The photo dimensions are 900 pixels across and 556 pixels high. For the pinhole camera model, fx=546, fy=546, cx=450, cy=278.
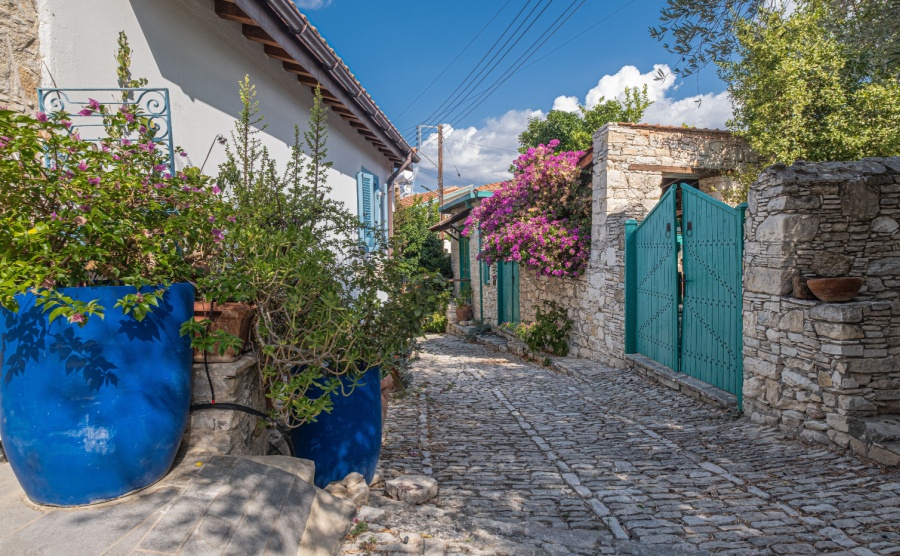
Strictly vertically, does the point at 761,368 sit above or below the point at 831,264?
below

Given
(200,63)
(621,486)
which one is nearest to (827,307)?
(621,486)

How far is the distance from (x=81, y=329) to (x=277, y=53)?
4.53 m

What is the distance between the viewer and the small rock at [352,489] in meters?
3.08

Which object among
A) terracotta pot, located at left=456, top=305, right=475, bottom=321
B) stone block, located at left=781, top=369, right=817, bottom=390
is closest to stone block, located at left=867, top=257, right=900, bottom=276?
stone block, located at left=781, top=369, right=817, bottom=390

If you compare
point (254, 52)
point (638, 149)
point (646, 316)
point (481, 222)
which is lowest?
point (646, 316)

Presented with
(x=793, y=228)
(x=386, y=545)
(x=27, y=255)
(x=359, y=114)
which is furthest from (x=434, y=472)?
(x=359, y=114)

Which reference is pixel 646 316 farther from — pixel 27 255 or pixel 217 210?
pixel 27 255

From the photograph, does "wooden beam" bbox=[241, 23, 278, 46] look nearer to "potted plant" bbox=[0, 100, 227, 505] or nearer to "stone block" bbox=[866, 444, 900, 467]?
"potted plant" bbox=[0, 100, 227, 505]

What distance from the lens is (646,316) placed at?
7418 mm

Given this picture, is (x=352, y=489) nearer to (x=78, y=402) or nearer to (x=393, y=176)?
(x=78, y=402)

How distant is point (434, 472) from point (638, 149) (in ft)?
19.6

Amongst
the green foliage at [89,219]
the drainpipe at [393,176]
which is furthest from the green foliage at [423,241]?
the green foliage at [89,219]

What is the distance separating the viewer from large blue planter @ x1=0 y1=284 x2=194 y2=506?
2035 millimetres

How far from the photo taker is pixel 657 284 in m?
7.05
